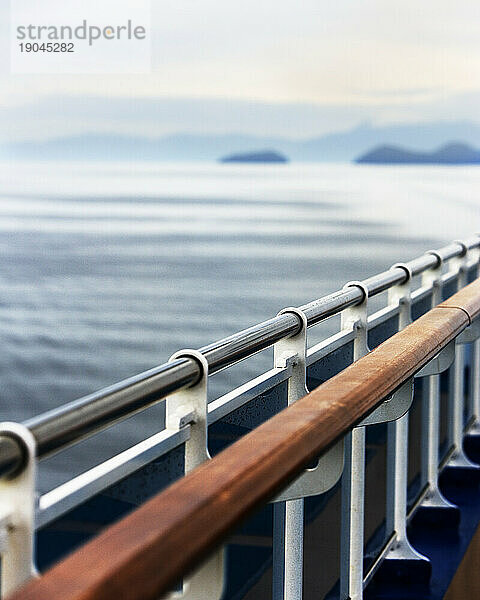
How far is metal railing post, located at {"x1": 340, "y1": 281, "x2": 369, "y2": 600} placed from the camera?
1849 mm

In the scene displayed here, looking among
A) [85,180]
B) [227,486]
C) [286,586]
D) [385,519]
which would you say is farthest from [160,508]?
[85,180]

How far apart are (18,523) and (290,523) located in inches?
32.2

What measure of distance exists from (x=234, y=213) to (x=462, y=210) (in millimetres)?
12945

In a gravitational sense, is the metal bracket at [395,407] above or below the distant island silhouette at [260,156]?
above

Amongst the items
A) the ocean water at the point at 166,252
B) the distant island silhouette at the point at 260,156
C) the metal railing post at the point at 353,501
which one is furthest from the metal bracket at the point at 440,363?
the distant island silhouette at the point at 260,156

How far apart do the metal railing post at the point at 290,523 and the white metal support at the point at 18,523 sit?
0.75 meters

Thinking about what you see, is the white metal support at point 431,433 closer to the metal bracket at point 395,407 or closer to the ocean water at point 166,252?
the metal bracket at point 395,407

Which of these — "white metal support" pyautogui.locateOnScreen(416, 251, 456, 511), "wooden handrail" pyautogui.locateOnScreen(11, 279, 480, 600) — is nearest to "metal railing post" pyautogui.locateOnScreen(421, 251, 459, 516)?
"white metal support" pyautogui.locateOnScreen(416, 251, 456, 511)

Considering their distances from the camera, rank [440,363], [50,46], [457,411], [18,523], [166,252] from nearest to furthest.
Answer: [18,523]
[440,363]
[457,411]
[50,46]
[166,252]

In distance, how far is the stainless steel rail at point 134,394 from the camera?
77 centimetres

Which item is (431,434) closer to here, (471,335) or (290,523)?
(471,335)

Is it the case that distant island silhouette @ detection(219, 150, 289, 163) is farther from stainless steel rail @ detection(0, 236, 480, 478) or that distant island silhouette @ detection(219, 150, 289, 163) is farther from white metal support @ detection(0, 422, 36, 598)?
white metal support @ detection(0, 422, 36, 598)

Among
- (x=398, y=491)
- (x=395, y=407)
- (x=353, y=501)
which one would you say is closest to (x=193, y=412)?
(x=395, y=407)

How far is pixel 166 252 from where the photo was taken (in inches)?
1382
